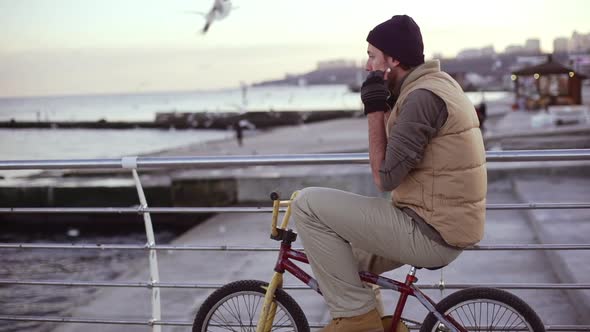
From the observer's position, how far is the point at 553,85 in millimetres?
33031

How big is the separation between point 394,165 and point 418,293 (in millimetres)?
656

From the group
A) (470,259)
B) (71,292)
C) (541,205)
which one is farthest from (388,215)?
(71,292)

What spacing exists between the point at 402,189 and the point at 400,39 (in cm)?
59

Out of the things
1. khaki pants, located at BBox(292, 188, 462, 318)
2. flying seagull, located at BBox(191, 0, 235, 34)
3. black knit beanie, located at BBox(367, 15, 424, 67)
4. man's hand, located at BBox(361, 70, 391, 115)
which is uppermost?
flying seagull, located at BBox(191, 0, 235, 34)

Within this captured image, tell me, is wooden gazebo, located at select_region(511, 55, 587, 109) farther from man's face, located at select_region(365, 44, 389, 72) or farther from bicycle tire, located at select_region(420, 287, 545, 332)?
man's face, located at select_region(365, 44, 389, 72)

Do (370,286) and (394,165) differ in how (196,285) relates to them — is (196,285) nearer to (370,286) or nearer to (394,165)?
(370,286)

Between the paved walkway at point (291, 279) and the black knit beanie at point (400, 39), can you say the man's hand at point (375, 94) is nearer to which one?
the black knit beanie at point (400, 39)

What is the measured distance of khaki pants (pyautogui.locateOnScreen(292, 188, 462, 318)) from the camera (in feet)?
9.04

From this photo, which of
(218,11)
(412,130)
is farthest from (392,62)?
(218,11)

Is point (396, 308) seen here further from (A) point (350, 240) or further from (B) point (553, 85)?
(B) point (553, 85)

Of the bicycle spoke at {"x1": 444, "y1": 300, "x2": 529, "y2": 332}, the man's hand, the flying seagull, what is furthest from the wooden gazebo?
the man's hand

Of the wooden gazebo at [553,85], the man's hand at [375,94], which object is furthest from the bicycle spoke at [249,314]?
the wooden gazebo at [553,85]

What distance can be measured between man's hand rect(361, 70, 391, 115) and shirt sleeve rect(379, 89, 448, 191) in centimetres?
8

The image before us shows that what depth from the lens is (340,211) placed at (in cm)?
279
